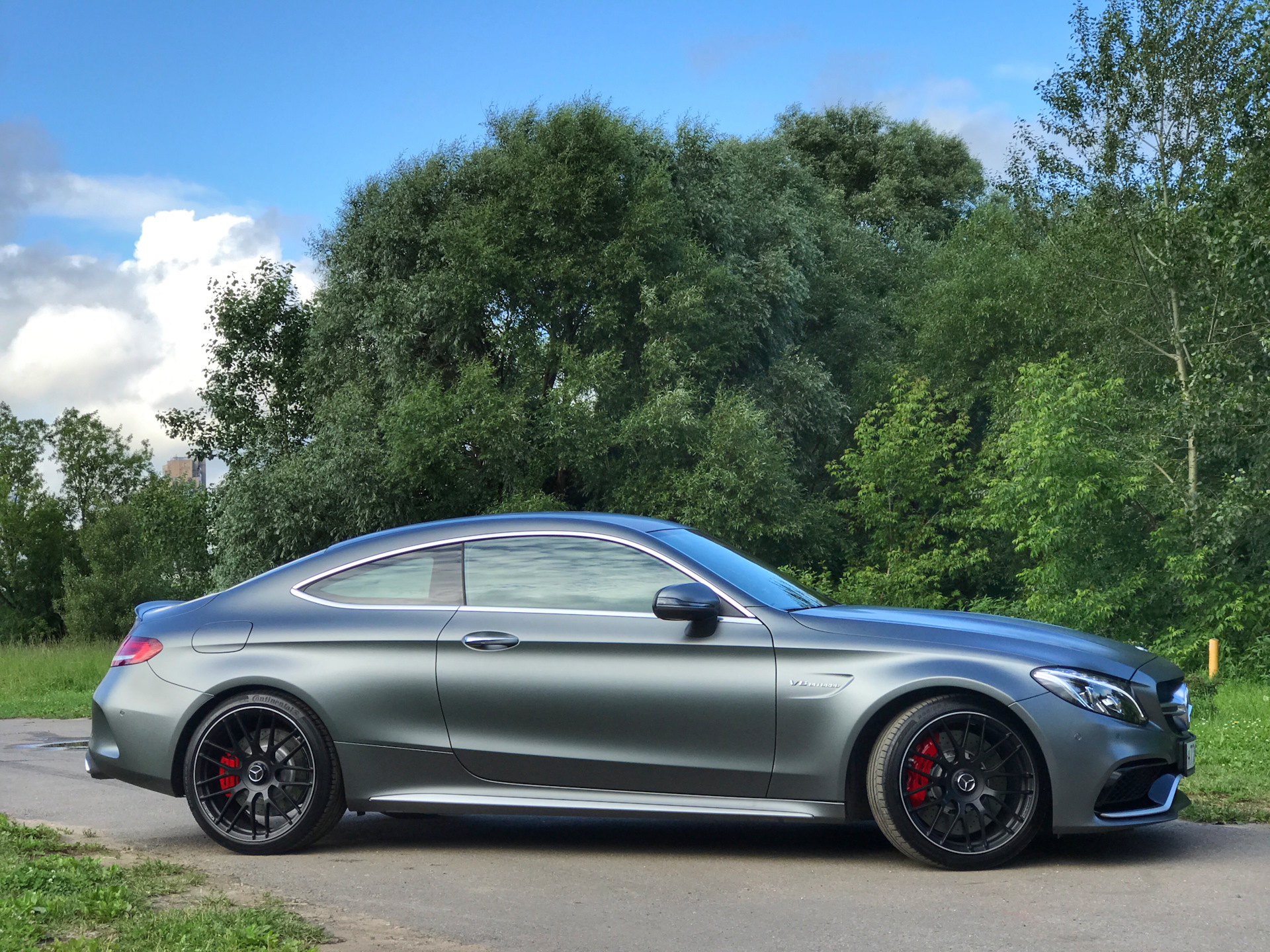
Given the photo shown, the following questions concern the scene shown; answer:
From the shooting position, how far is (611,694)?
6184 millimetres

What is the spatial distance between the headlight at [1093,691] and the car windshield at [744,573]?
3.90 ft

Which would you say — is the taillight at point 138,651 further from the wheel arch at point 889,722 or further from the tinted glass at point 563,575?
the wheel arch at point 889,722

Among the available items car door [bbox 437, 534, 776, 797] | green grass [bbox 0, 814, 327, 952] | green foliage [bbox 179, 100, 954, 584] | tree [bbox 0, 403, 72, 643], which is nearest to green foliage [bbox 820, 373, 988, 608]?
green foliage [bbox 179, 100, 954, 584]

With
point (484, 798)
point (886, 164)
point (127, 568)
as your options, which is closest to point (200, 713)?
point (484, 798)

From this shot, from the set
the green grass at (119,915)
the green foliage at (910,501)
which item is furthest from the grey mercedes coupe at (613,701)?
the green foliage at (910,501)

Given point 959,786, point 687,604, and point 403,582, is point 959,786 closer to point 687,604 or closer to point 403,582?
point 687,604

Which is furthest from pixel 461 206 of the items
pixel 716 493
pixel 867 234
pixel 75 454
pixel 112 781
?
pixel 75 454

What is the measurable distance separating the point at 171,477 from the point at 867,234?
63.5m

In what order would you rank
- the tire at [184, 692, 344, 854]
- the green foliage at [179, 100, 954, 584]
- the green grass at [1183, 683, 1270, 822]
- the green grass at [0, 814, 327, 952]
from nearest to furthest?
the green grass at [0, 814, 327, 952] → the tire at [184, 692, 344, 854] → the green grass at [1183, 683, 1270, 822] → the green foliage at [179, 100, 954, 584]

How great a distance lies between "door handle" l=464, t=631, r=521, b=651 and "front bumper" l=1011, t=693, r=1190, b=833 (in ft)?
7.45

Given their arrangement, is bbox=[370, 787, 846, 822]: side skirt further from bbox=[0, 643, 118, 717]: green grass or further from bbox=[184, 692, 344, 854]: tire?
bbox=[0, 643, 118, 717]: green grass

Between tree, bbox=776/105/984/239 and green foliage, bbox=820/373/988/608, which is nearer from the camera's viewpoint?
green foliage, bbox=820/373/988/608

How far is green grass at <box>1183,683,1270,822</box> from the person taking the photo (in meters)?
7.16

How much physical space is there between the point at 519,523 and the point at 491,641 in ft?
2.12
